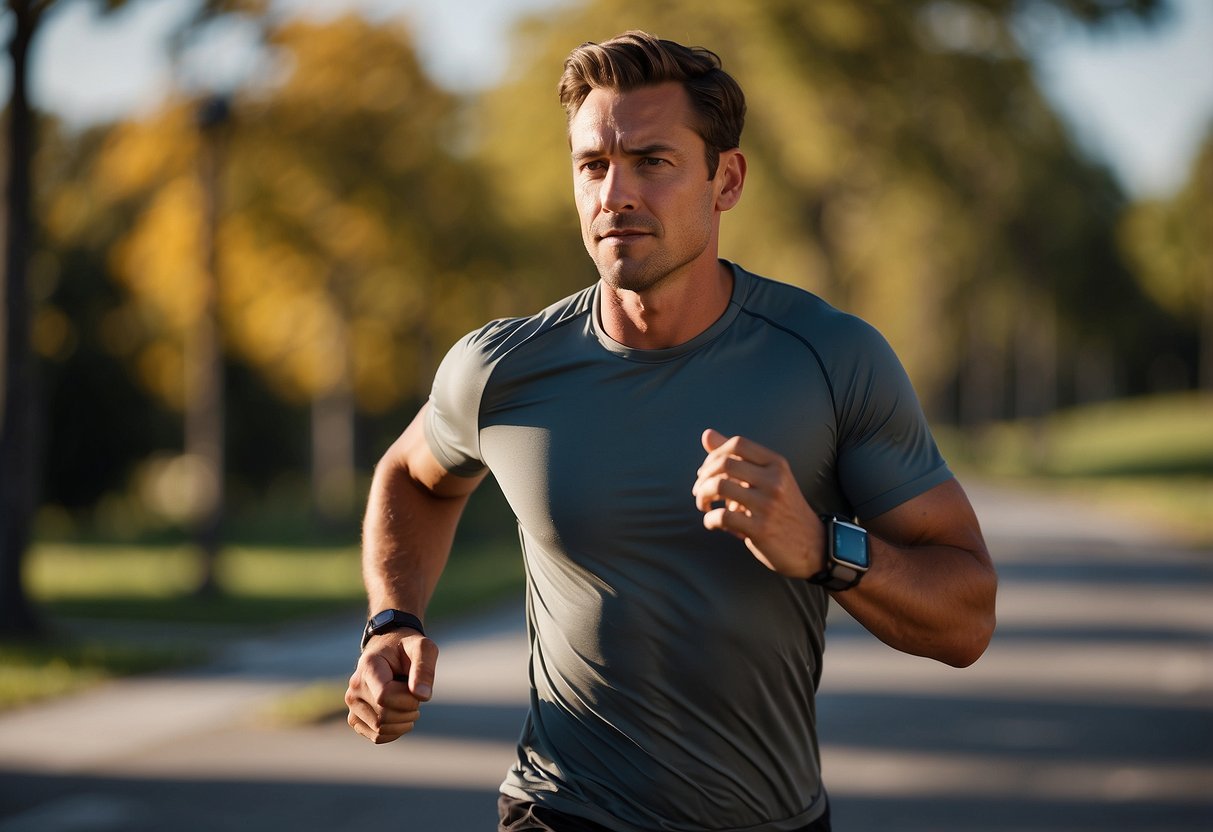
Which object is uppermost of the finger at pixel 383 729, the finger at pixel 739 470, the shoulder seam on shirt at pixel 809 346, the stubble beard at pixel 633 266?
the stubble beard at pixel 633 266

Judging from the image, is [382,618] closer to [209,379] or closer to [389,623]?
[389,623]

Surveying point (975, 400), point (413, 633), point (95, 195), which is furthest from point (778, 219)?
point (975, 400)

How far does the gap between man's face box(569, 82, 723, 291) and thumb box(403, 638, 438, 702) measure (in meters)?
0.74

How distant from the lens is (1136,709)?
1129 centimetres

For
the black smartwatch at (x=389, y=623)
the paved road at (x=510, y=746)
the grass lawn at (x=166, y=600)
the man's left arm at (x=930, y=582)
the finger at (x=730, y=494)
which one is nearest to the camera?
the finger at (x=730, y=494)

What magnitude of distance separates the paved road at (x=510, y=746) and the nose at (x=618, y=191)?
5.37 m

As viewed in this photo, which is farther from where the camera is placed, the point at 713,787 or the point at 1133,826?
the point at 1133,826

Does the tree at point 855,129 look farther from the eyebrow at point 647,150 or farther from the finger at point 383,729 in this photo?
the finger at point 383,729

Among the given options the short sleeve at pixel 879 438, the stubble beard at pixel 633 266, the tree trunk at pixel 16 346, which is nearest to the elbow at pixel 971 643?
the short sleeve at pixel 879 438

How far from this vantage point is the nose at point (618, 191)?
292 centimetres

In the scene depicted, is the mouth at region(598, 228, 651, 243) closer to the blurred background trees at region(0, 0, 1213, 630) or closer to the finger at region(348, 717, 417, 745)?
the finger at region(348, 717, 417, 745)

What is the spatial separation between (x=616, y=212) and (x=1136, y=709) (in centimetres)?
937

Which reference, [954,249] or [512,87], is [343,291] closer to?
[512,87]

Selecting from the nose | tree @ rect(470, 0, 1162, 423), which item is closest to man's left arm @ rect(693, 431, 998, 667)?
the nose
